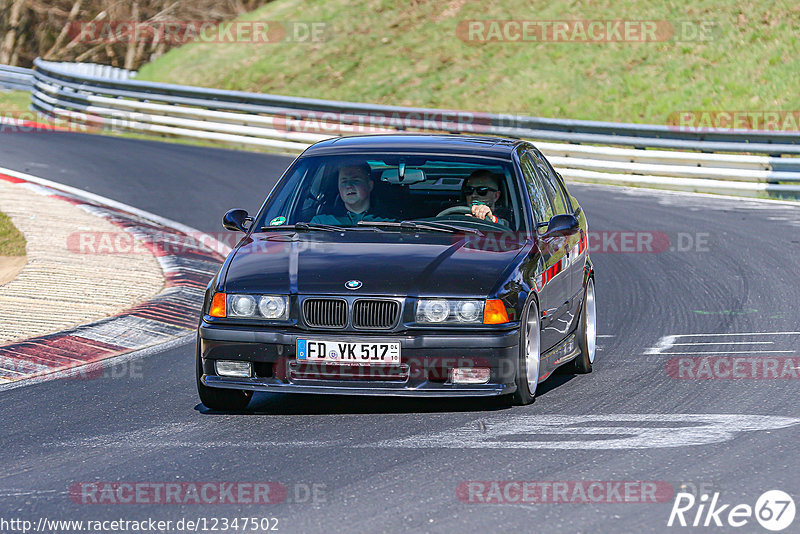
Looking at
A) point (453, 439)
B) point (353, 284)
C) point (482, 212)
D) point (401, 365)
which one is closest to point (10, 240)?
point (482, 212)

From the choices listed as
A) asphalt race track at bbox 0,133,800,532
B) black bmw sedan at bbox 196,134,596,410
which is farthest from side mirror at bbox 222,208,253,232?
asphalt race track at bbox 0,133,800,532

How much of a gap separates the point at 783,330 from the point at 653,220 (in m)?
7.43

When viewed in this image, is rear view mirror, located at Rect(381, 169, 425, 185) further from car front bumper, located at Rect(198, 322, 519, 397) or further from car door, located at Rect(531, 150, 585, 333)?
car front bumper, located at Rect(198, 322, 519, 397)

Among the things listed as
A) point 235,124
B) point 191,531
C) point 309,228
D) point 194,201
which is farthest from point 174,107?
point 191,531

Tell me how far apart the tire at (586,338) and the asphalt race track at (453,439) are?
0.12 meters

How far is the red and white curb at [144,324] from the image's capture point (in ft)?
30.1

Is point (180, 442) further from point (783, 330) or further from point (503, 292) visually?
point (783, 330)

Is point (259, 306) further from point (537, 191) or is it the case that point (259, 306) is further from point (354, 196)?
point (537, 191)

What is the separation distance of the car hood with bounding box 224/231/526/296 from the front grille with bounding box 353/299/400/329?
61 mm

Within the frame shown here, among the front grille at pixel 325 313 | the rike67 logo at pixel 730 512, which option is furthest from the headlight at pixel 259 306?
the rike67 logo at pixel 730 512

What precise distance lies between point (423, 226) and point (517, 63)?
27775 mm

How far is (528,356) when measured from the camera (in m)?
7.58

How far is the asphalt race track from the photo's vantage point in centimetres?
548

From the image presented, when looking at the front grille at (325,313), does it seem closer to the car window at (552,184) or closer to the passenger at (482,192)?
the passenger at (482,192)
